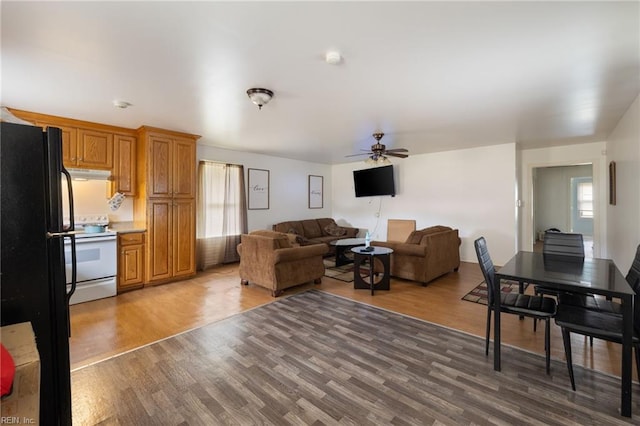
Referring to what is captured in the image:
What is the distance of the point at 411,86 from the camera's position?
2.79 m

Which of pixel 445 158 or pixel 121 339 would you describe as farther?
pixel 445 158

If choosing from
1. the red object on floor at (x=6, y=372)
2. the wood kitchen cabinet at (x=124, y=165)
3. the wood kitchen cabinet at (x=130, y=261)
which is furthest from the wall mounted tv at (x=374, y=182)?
the red object on floor at (x=6, y=372)

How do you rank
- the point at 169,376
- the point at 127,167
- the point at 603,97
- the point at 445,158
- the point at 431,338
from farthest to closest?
the point at 445,158
the point at 127,167
the point at 603,97
the point at 431,338
the point at 169,376

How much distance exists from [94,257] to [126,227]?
2.65 feet

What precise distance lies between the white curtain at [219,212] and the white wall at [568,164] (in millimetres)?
6235

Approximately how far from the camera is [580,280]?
6.63 feet

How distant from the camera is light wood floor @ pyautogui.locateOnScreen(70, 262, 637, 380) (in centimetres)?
253

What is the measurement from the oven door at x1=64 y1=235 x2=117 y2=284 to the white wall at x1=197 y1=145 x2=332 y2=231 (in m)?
2.36

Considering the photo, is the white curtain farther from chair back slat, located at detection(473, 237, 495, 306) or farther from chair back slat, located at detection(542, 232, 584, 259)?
chair back slat, located at detection(542, 232, 584, 259)

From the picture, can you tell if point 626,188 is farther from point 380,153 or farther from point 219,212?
point 219,212

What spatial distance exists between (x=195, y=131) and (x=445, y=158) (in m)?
5.24

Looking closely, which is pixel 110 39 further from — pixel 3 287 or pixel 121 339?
pixel 121 339

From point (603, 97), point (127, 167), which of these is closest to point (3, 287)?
point (127, 167)

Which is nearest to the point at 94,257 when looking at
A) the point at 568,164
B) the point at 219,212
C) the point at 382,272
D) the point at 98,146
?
the point at 98,146
